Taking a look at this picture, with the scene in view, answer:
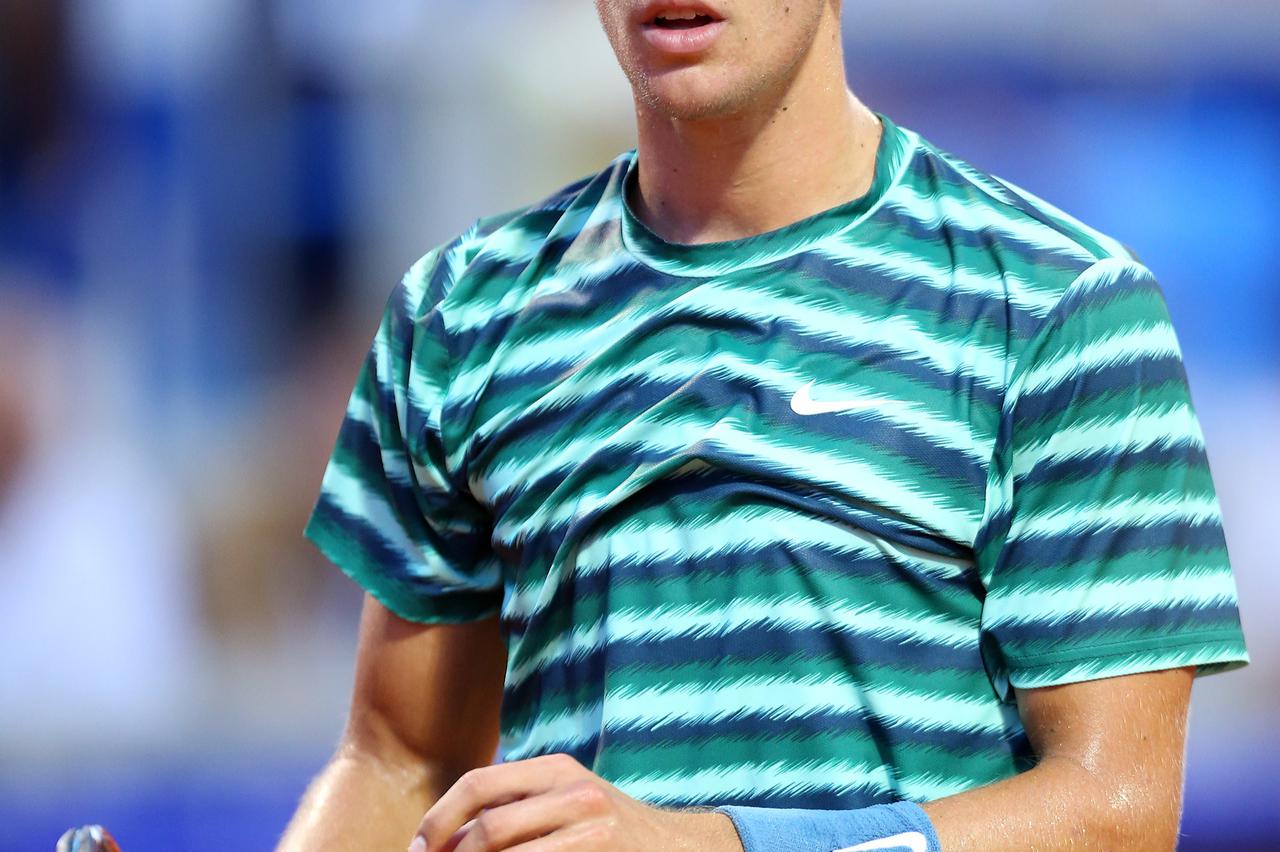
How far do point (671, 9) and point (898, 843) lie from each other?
727mm

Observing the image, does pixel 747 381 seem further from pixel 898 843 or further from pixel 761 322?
pixel 898 843

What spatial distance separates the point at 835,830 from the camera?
132cm

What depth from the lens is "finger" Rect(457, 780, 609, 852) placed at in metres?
1.23

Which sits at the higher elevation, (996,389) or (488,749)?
(996,389)

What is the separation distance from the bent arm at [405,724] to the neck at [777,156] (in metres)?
0.47

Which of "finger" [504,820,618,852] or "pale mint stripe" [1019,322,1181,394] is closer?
"finger" [504,820,618,852]

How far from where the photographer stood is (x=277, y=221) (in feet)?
12.7

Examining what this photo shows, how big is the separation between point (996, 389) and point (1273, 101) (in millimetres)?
2460

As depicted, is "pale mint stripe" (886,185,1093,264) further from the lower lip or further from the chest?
the lower lip

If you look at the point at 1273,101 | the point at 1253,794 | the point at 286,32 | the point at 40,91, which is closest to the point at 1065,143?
the point at 1273,101

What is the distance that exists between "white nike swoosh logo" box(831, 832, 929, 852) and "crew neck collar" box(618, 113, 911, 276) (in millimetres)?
516

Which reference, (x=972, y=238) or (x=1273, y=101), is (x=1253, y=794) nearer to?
(x=1273, y=101)

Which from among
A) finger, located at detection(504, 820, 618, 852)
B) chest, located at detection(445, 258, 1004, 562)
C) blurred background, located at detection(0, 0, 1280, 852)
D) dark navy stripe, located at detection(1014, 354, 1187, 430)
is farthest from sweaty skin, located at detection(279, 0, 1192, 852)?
blurred background, located at detection(0, 0, 1280, 852)

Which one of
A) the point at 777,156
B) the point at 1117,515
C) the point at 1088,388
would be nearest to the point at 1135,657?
the point at 1117,515
